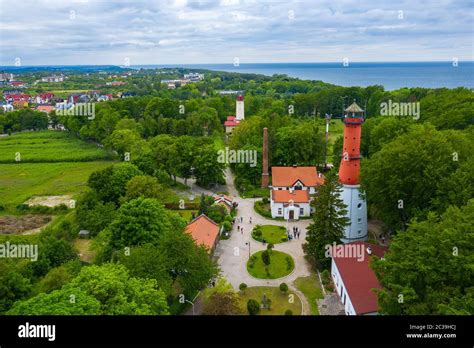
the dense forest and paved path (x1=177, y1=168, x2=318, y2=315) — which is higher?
the dense forest

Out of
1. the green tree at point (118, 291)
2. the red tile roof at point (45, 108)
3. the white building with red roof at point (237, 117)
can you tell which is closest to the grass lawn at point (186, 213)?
the green tree at point (118, 291)

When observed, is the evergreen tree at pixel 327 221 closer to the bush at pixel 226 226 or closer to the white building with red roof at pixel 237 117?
the bush at pixel 226 226

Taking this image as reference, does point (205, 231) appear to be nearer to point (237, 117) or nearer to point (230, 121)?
point (237, 117)

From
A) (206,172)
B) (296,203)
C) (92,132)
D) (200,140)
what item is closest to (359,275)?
(296,203)

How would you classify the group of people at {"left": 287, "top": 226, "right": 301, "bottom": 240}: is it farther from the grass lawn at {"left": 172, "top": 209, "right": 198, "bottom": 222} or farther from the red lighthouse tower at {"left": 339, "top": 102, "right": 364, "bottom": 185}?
the grass lawn at {"left": 172, "top": 209, "right": 198, "bottom": 222}

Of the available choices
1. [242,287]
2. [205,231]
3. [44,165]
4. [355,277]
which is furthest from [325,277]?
[44,165]

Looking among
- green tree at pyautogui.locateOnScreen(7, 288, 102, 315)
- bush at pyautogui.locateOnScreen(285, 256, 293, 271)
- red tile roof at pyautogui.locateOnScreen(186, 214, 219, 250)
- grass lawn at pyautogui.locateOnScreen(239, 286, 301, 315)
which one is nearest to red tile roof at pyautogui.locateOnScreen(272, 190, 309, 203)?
red tile roof at pyautogui.locateOnScreen(186, 214, 219, 250)
